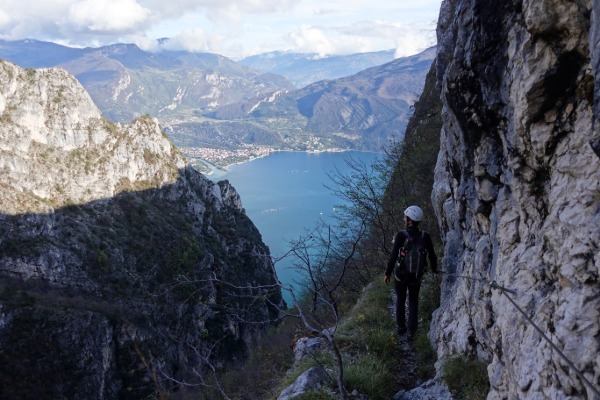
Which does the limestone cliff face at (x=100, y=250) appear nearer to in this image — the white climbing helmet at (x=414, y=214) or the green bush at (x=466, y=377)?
the white climbing helmet at (x=414, y=214)

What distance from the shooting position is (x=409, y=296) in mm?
6633

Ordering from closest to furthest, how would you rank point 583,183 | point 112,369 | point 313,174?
point 583,183 → point 112,369 → point 313,174

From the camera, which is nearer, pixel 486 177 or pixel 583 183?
pixel 583 183

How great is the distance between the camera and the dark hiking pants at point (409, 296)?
21.1ft

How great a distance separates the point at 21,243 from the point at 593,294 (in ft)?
173

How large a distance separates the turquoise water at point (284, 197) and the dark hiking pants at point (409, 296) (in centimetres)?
4483

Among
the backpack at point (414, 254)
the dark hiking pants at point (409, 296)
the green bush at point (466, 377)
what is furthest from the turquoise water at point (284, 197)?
the green bush at point (466, 377)

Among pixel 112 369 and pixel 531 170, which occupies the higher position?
pixel 531 170

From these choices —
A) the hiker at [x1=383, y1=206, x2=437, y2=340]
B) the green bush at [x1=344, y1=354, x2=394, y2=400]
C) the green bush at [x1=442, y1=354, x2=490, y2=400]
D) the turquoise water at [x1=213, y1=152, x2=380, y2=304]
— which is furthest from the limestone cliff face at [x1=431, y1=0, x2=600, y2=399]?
the turquoise water at [x1=213, y1=152, x2=380, y2=304]

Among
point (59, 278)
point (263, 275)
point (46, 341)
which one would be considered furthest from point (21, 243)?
point (263, 275)

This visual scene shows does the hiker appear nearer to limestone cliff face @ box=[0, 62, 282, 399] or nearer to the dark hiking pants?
the dark hiking pants

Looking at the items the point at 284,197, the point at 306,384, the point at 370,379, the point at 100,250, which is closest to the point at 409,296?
the point at 370,379

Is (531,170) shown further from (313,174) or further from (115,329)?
(313,174)

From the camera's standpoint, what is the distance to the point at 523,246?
395 centimetres
